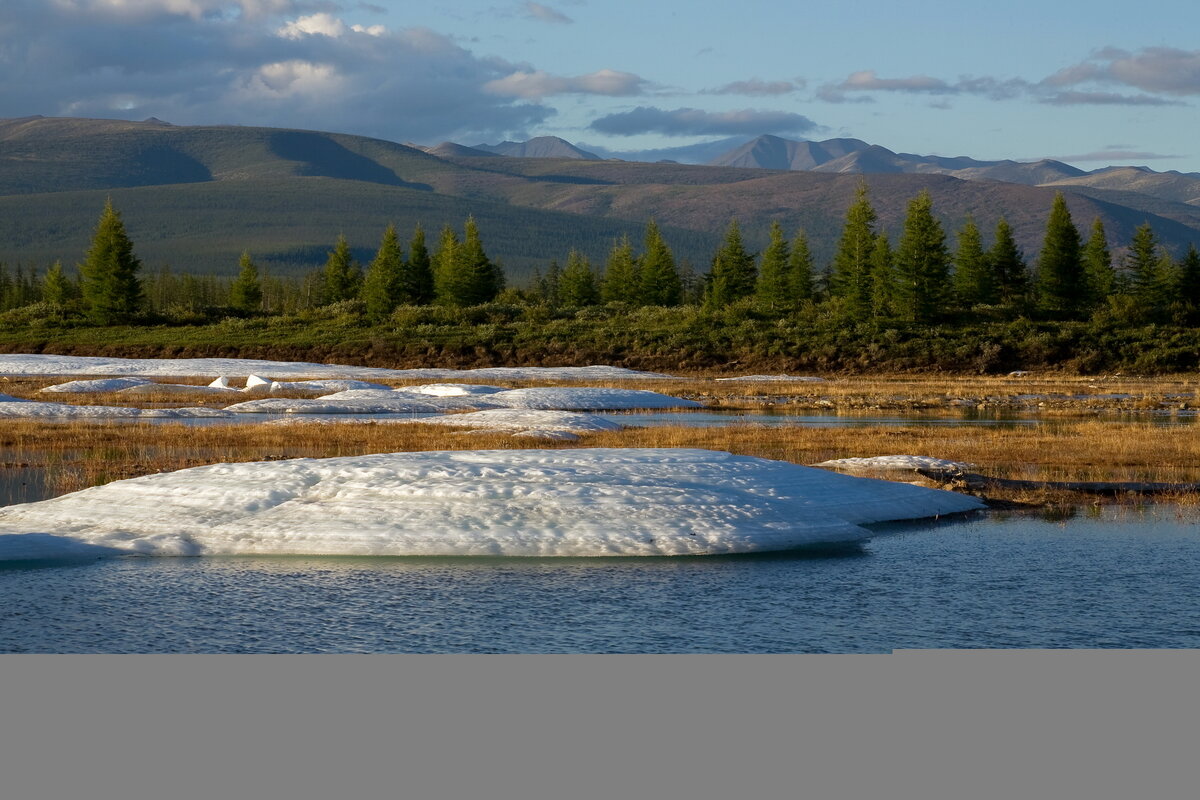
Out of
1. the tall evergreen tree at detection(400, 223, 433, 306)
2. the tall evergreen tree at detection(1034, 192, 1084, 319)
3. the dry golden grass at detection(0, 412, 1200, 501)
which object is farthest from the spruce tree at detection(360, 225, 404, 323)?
the dry golden grass at detection(0, 412, 1200, 501)

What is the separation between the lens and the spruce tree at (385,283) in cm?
10738

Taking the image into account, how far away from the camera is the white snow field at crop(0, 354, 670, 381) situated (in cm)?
7350

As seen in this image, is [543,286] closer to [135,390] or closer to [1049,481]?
[135,390]

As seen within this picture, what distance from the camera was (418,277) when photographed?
117250 millimetres

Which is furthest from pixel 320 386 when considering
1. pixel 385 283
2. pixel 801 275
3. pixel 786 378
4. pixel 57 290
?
pixel 57 290

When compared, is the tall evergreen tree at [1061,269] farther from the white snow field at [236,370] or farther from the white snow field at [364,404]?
the white snow field at [364,404]

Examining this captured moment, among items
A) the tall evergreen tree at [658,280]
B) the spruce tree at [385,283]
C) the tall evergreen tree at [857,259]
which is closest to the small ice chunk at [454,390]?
the tall evergreen tree at [857,259]

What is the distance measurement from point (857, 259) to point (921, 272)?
16.9 ft

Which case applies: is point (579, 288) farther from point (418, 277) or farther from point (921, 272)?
point (921, 272)

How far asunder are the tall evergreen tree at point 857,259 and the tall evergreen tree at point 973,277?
7.98m

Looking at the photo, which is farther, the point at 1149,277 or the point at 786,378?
the point at 1149,277

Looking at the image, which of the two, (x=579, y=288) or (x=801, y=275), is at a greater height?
(x=801, y=275)

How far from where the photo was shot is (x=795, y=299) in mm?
105625

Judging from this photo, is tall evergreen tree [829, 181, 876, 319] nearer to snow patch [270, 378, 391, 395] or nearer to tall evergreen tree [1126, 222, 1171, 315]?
tall evergreen tree [1126, 222, 1171, 315]
